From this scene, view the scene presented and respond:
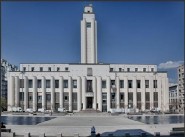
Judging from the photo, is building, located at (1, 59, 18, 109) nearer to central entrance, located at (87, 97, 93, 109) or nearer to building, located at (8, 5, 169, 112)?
building, located at (8, 5, 169, 112)

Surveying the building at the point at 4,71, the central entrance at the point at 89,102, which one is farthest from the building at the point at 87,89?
the building at the point at 4,71

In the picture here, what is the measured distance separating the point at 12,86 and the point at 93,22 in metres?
27.8

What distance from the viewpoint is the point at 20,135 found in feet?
79.1

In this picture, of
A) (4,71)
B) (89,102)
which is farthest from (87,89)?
(4,71)

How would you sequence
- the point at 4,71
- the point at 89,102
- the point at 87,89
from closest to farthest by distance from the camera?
the point at 87,89, the point at 89,102, the point at 4,71

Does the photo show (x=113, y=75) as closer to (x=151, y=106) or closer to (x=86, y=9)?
(x=151, y=106)

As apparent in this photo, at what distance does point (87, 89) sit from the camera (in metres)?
79.4

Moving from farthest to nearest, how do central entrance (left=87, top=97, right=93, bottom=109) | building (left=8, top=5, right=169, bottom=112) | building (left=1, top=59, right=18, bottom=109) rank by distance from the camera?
1. building (left=1, top=59, right=18, bottom=109)
2. central entrance (left=87, top=97, right=93, bottom=109)
3. building (left=8, top=5, right=169, bottom=112)

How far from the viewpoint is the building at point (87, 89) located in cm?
7825

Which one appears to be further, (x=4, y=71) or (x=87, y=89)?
(x=4, y=71)

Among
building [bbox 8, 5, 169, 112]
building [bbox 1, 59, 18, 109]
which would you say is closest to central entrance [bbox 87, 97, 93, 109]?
building [bbox 8, 5, 169, 112]

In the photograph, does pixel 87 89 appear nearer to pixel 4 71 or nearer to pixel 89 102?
pixel 89 102

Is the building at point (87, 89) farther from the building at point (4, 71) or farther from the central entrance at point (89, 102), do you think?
the building at point (4, 71)

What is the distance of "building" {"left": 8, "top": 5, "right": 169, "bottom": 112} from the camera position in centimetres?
7825
